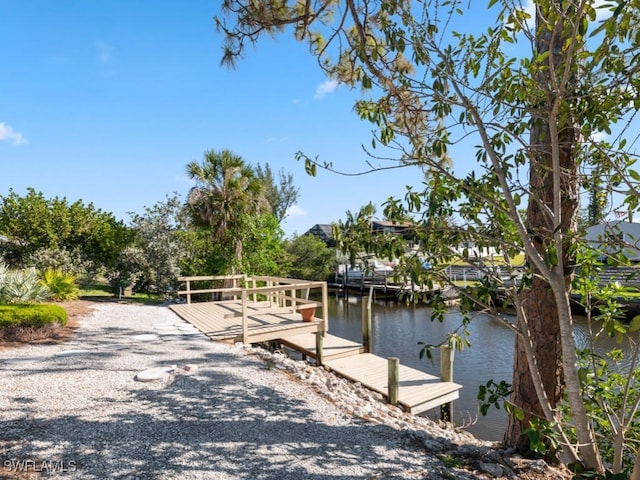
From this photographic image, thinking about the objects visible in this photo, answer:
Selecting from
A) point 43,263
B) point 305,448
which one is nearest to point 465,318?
point 305,448

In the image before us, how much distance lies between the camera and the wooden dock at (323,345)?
5.85m

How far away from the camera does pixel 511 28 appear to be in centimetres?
277

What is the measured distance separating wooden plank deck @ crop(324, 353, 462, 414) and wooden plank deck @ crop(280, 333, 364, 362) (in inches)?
5.7

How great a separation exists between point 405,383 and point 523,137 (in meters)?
4.56

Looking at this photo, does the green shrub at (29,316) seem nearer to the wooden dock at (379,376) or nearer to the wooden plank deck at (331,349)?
the wooden plank deck at (331,349)

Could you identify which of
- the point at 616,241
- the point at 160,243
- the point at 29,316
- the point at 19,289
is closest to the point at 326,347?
the point at 29,316

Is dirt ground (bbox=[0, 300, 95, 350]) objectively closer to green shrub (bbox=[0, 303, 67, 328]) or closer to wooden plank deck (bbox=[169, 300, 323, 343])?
green shrub (bbox=[0, 303, 67, 328])

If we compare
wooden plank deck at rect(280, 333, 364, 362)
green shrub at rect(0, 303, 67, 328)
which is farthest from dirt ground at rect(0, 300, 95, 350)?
wooden plank deck at rect(280, 333, 364, 362)

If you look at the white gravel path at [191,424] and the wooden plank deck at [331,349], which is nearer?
the white gravel path at [191,424]

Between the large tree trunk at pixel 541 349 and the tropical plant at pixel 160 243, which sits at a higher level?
the tropical plant at pixel 160 243

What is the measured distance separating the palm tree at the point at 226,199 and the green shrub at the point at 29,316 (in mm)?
6164

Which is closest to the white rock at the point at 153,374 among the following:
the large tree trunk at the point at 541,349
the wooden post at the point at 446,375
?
the large tree trunk at the point at 541,349

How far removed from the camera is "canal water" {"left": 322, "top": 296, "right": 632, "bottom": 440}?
6.76 m

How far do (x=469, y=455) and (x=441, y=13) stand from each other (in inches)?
152
